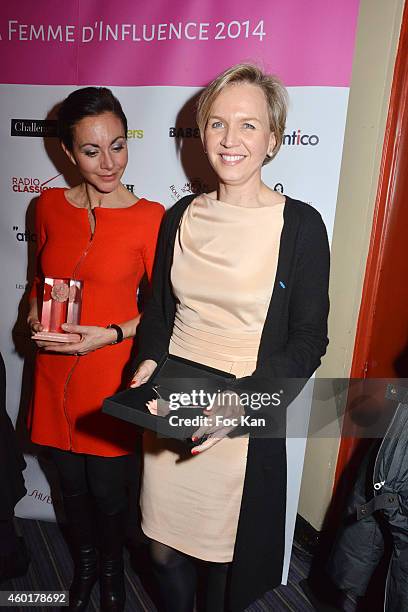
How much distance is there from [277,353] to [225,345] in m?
0.15

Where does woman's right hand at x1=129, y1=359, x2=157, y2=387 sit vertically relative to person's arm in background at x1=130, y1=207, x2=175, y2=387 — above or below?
below

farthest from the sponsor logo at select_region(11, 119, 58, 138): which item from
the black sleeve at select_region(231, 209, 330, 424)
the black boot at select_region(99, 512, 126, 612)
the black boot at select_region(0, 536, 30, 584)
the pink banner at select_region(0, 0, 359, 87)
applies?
the black boot at select_region(0, 536, 30, 584)

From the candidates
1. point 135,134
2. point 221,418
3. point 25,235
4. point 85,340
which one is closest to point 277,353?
point 221,418

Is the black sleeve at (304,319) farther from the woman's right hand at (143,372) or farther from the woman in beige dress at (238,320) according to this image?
the woman's right hand at (143,372)

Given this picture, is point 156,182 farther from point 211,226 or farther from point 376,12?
point 376,12

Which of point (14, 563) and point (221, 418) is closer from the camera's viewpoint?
point (221, 418)

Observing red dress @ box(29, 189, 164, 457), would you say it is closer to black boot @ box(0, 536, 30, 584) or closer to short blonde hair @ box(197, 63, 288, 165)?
short blonde hair @ box(197, 63, 288, 165)

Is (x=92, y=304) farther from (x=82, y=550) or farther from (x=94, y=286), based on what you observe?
(x=82, y=550)

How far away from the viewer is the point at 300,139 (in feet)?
6.34

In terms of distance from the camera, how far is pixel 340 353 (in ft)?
7.50

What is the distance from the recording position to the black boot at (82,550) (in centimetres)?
207

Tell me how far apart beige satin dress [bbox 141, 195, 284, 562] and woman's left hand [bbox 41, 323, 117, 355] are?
0.29 metres

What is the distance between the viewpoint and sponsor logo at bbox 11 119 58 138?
2244mm

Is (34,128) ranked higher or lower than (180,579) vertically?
higher
